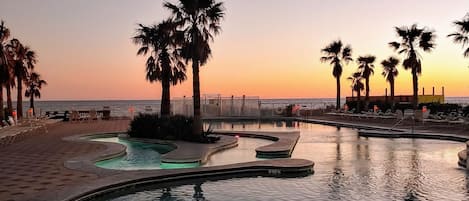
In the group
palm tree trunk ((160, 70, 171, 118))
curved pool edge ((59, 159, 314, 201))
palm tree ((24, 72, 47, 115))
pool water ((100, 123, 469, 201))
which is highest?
palm tree ((24, 72, 47, 115))

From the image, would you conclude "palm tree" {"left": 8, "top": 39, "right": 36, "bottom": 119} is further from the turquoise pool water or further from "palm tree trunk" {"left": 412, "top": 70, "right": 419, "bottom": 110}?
"palm tree trunk" {"left": 412, "top": 70, "right": 419, "bottom": 110}

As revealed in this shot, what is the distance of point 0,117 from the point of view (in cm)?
2119

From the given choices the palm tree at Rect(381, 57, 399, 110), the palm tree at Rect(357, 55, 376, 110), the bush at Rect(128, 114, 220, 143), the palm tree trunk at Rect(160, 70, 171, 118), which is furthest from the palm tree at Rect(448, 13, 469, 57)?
the palm tree at Rect(357, 55, 376, 110)

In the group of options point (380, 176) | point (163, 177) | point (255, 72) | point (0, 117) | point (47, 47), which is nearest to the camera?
point (163, 177)

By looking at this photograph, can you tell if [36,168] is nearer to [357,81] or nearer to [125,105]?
[357,81]

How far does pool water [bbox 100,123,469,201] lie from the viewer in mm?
7781

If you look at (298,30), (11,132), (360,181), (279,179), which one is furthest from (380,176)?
(298,30)

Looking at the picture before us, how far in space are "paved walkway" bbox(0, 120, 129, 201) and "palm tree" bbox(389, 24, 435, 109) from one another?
1899 cm

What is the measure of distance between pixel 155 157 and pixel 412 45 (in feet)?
62.4

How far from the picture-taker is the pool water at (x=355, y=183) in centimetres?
778

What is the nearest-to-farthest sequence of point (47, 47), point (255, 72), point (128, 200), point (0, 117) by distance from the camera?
1. point (128, 200)
2. point (0, 117)
3. point (47, 47)
4. point (255, 72)

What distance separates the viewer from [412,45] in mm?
26219

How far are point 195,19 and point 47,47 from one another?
44.0 ft

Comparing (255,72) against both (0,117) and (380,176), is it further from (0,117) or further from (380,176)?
(380,176)
